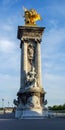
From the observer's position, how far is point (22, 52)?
5022 centimetres

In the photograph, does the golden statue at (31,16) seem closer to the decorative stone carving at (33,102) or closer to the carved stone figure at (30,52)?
the carved stone figure at (30,52)

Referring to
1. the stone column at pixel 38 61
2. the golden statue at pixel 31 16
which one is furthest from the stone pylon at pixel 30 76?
the golden statue at pixel 31 16

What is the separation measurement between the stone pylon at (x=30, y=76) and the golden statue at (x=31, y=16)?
9.27ft

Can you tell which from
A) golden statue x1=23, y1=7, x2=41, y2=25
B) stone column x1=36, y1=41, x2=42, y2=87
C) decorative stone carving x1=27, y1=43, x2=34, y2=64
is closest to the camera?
stone column x1=36, y1=41, x2=42, y2=87

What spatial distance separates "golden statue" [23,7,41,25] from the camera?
52.3 metres

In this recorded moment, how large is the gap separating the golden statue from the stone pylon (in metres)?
Result: 2.82

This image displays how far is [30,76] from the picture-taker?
47719 mm

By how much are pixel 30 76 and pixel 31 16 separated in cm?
1119

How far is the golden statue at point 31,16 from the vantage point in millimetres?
52281

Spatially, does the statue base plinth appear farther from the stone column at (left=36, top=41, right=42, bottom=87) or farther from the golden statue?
the golden statue

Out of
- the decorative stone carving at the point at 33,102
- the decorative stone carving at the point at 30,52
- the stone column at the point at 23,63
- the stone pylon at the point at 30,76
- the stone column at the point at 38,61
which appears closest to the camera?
the decorative stone carving at the point at 33,102

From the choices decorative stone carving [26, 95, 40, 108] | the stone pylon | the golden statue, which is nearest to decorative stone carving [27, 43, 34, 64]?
the stone pylon

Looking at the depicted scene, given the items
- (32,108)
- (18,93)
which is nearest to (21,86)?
(18,93)

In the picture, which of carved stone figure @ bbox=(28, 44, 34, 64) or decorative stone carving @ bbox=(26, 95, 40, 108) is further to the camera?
carved stone figure @ bbox=(28, 44, 34, 64)
